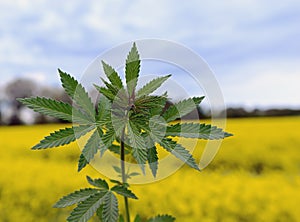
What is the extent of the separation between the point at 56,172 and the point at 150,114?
3978 millimetres

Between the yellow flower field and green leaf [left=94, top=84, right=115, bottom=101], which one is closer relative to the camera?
green leaf [left=94, top=84, right=115, bottom=101]

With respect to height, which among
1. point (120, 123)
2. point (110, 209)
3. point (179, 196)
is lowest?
point (179, 196)

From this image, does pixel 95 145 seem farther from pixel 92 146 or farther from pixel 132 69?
pixel 132 69

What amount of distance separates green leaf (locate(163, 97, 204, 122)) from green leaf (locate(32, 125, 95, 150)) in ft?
0.36

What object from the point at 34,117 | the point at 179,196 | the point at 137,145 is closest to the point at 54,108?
the point at 137,145

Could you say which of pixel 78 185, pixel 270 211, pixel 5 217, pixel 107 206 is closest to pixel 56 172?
pixel 78 185

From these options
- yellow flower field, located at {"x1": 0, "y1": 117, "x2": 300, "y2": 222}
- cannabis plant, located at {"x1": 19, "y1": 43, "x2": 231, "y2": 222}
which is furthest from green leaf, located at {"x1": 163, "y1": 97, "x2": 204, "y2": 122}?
yellow flower field, located at {"x1": 0, "y1": 117, "x2": 300, "y2": 222}

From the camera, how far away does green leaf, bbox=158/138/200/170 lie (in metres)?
0.46

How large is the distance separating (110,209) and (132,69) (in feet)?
0.61

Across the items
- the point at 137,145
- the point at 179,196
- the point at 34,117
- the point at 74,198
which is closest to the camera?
the point at 137,145

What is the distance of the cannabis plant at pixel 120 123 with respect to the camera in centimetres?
47

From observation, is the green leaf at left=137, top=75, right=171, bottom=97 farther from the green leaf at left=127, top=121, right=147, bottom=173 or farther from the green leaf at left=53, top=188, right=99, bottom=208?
the green leaf at left=53, top=188, right=99, bottom=208

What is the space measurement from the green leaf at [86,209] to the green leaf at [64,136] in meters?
0.10

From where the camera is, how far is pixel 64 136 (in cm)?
50
